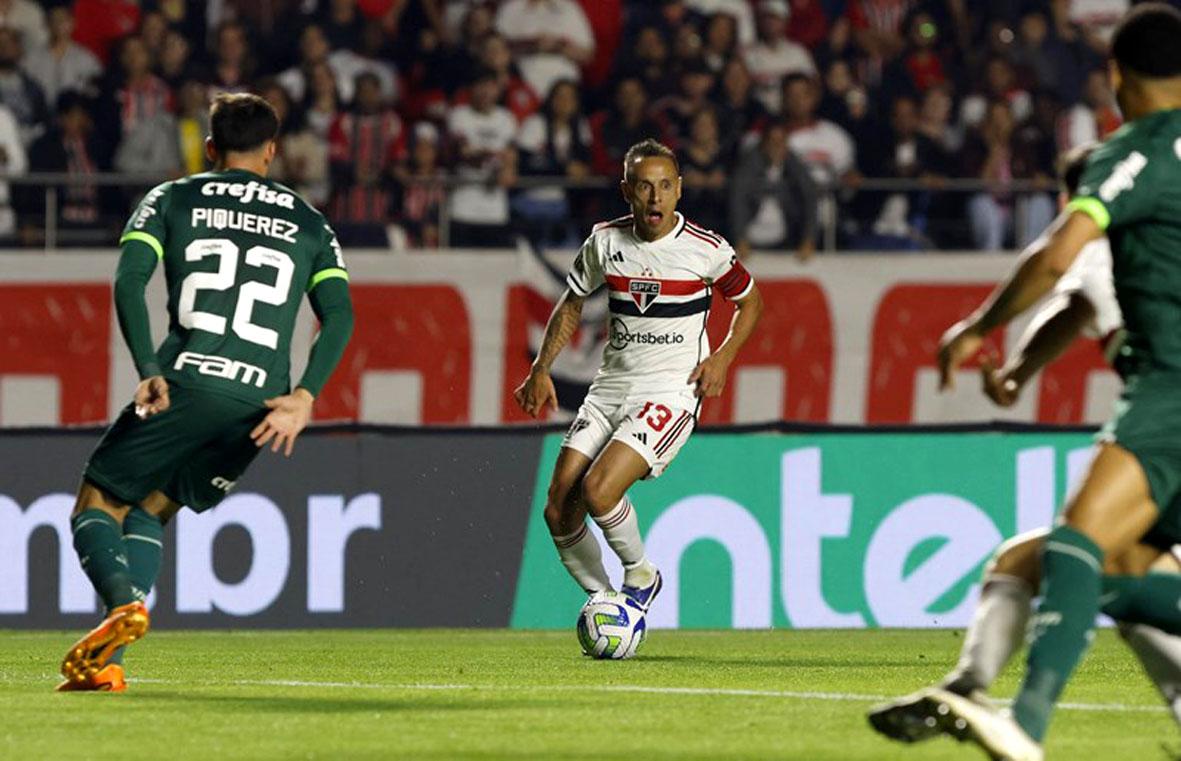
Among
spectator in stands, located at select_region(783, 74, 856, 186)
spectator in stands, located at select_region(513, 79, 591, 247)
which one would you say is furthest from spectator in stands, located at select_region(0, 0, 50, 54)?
spectator in stands, located at select_region(783, 74, 856, 186)

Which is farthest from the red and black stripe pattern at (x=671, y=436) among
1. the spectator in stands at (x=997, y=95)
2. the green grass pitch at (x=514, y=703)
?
the spectator in stands at (x=997, y=95)

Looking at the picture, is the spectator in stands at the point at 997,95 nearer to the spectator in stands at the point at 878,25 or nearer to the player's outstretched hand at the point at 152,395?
the spectator in stands at the point at 878,25

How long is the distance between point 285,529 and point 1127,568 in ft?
28.3

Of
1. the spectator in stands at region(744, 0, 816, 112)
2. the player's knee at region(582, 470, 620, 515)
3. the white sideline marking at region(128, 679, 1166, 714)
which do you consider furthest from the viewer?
the spectator in stands at region(744, 0, 816, 112)

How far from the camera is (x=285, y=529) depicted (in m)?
14.1

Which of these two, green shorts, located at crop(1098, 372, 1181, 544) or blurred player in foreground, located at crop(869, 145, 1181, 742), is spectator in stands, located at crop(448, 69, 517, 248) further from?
green shorts, located at crop(1098, 372, 1181, 544)

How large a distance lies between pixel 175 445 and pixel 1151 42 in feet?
13.2

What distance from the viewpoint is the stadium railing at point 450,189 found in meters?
16.6

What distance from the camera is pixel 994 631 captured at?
603cm

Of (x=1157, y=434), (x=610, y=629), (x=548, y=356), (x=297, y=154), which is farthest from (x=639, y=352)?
(x=297, y=154)

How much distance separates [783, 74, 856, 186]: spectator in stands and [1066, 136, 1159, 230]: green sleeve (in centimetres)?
1208

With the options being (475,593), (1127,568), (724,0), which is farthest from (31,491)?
(1127,568)

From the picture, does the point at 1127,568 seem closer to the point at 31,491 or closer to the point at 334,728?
the point at 334,728

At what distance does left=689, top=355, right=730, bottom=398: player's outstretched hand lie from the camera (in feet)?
36.3
